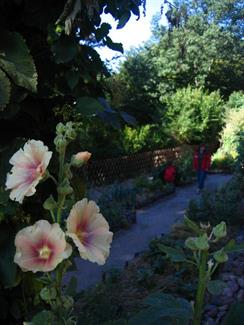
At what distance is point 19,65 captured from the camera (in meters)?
1.60

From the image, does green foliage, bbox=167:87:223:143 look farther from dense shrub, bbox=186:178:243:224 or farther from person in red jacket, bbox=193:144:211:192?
dense shrub, bbox=186:178:243:224

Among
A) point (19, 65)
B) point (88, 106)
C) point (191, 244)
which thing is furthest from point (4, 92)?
point (191, 244)

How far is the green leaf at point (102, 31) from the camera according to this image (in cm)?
210

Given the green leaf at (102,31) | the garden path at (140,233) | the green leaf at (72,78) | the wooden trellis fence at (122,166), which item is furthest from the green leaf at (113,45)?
the wooden trellis fence at (122,166)

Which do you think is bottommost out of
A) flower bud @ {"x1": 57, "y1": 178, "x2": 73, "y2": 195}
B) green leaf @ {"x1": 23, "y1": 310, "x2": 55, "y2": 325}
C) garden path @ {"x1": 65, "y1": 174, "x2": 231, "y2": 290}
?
garden path @ {"x1": 65, "y1": 174, "x2": 231, "y2": 290}

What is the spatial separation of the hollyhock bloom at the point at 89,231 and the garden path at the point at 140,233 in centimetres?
443

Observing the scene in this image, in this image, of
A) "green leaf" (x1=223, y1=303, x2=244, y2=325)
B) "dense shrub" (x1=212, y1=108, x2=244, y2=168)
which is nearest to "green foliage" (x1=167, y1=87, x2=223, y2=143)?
"dense shrub" (x1=212, y1=108, x2=244, y2=168)

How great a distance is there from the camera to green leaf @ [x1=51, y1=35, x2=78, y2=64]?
181 centimetres

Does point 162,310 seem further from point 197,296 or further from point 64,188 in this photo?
point 64,188

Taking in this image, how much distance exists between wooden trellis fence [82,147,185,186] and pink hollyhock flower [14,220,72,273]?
12.3 meters

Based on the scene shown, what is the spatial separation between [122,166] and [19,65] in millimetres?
14969

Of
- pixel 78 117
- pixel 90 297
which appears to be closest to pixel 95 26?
pixel 78 117

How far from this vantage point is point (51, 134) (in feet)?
6.55

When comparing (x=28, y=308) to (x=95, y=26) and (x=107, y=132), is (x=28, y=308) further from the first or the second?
(x=107, y=132)
